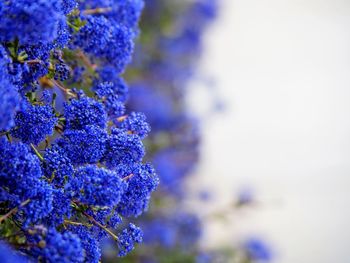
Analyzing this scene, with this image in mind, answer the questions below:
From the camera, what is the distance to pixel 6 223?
767mm

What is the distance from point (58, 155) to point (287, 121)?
3.19m

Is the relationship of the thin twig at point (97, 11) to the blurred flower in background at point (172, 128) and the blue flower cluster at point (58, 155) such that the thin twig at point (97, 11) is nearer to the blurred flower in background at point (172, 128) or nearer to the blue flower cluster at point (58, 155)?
the blue flower cluster at point (58, 155)

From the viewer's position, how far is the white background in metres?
3.32

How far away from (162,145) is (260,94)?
6.96ft

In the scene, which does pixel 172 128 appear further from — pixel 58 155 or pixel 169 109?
pixel 58 155

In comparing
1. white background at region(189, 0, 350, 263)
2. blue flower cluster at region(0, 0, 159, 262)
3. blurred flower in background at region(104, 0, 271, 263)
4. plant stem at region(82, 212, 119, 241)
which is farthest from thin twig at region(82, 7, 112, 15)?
white background at region(189, 0, 350, 263)

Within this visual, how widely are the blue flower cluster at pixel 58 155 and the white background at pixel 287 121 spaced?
2.16m

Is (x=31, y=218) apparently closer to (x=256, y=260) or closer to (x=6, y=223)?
(x=6, y=223)

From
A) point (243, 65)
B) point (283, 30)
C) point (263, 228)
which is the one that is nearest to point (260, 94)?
point (243, 65)

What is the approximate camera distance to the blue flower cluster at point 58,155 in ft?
2.24

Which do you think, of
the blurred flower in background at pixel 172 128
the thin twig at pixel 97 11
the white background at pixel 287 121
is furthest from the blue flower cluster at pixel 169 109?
the thin twig at pixel 97 11

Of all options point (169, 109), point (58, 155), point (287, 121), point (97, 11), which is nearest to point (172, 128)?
point (169, 109)

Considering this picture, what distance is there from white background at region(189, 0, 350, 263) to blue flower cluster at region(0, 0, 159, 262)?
216 cm

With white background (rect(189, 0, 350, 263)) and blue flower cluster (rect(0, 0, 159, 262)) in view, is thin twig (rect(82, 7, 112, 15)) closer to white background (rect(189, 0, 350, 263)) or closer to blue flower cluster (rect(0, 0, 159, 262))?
blue flower cluster (rect(0, 0, 159, 262))
